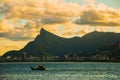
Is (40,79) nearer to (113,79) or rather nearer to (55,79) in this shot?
(55,79)

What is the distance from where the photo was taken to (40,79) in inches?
2771

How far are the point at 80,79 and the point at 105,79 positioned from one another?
4.44 meters

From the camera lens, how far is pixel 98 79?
70.6m

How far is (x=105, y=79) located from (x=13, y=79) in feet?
50.4

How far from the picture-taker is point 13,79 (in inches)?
2795

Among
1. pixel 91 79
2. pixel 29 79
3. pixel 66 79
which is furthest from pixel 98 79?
pixel 29 79

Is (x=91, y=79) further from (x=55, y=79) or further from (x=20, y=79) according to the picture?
(x=20, y=79)

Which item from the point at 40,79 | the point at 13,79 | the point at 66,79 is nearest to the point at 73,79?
the point at 66,79

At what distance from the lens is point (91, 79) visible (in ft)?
231

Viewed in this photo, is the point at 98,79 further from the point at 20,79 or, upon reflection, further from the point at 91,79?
the point at 20,79

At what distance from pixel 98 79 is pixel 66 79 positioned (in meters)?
5.63

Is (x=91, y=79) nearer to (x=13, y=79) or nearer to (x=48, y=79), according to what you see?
(x=48, y=79)

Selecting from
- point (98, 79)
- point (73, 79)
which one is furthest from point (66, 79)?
point (98, 79)

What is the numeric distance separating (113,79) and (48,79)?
1081 cm
